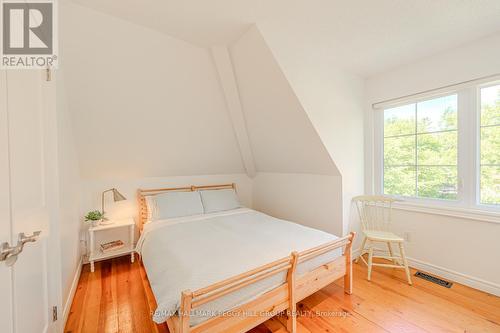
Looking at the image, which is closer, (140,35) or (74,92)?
(140,35)

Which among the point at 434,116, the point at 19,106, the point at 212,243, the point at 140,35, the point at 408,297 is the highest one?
the point at 140,35

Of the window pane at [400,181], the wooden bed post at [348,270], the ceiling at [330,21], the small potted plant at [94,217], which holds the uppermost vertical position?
the ceiling at [330,21]

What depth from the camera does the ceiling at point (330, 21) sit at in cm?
157

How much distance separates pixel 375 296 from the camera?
1.97 m

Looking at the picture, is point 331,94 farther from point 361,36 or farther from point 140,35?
point 140,35

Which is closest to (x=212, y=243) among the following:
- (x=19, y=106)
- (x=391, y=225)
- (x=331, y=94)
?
(x=19, y=106)

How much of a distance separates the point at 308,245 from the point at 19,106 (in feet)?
6.68

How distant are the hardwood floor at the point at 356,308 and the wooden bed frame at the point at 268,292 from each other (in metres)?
0.20

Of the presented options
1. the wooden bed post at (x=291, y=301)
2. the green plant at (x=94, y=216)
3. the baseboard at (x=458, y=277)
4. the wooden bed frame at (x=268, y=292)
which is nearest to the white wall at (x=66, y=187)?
the green plant at (x=94, y=216)

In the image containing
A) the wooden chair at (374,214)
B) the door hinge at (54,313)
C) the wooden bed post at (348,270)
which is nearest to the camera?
the door hinge at (54,313)

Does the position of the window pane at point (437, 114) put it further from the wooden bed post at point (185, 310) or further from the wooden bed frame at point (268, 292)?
the wooden bed post at point (185, 310)

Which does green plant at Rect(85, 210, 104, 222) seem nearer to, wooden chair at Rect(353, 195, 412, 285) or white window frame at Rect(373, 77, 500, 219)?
wooden chair at Rect(353, 195, 412, 285)

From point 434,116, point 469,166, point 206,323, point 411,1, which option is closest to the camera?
point 206,323

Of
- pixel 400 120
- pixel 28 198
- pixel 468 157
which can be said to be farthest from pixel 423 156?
pixel 28 198
